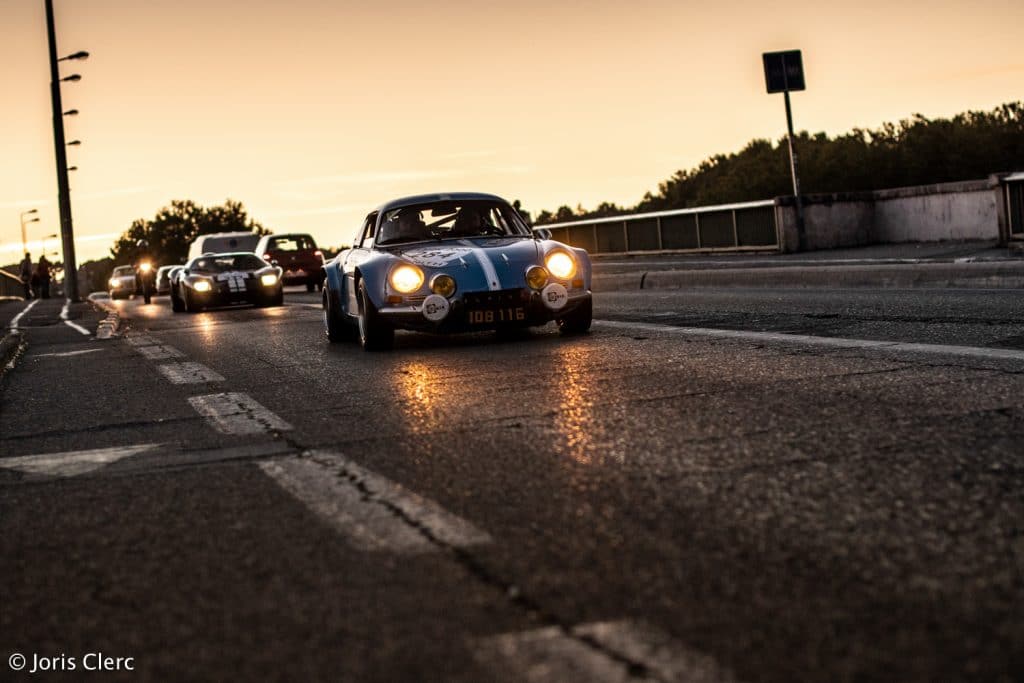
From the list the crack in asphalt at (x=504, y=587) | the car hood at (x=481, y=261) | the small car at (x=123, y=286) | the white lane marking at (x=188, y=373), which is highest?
the small car at (x=123, y=286)

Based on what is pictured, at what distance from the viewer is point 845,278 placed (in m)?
17.7

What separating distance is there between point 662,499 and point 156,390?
210 inches

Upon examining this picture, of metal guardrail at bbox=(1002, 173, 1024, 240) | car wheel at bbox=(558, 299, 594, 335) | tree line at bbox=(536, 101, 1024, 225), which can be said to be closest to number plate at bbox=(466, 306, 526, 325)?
car wheel at bbox=(558, 299, 594, 335)

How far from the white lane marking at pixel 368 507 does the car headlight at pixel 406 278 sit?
538 centimetres

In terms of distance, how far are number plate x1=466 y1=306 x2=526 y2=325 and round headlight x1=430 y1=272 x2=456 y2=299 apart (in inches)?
9.8

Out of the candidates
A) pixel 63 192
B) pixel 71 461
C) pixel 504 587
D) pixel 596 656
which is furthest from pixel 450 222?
pixel 63 192

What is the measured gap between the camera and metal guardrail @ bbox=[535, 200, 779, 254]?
33.7m

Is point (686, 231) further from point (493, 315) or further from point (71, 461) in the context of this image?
point (71, 461)

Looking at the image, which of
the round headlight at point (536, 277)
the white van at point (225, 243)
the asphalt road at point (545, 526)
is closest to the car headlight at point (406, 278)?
the round headlight at point (536, 277)

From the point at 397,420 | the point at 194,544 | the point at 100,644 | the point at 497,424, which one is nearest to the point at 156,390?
the point at 397,420

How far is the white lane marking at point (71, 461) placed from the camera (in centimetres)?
528

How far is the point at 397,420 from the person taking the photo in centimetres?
607

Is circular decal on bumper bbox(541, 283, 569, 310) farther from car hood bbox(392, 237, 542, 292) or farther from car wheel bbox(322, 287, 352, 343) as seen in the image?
car wheel bbox(322, 287, 352, 343)

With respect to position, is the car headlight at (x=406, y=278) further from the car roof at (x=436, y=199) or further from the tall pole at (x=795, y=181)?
the tall pole at (x=795, y=181)
